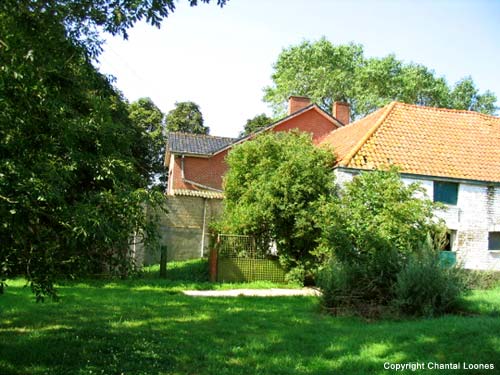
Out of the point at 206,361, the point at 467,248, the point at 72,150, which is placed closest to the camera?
the point at 72,150

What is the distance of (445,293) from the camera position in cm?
969

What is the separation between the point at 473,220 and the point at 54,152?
1662 centimetres

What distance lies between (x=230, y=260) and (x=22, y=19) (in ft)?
40.1

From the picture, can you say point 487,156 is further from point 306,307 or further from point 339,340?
point 339,340

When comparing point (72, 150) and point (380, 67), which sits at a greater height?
point (380, 67)

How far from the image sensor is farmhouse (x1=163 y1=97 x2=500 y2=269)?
18.2 meters

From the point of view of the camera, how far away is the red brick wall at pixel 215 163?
1124 inches

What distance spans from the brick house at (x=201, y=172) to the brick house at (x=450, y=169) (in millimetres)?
6477

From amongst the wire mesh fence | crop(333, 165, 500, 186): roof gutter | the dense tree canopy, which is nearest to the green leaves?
the wire mesh fence

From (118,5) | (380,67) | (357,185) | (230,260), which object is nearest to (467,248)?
(357,185)

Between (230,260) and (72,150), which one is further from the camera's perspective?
(230,260)

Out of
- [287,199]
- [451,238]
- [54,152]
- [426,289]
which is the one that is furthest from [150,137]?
[54,152]

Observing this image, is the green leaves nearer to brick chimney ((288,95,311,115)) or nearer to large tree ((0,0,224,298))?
large tree ((0,0,224,298))

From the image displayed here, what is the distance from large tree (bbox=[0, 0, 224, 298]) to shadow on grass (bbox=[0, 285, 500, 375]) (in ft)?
4.27
